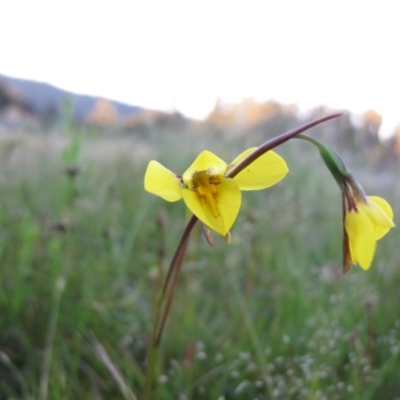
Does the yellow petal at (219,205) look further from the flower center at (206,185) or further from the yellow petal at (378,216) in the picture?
the yellow petal at (378,216)

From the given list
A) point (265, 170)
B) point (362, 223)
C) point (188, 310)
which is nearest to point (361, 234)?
point (362, 223)

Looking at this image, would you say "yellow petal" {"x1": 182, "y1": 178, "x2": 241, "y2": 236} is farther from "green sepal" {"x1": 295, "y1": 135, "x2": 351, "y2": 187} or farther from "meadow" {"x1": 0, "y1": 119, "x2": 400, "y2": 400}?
"meadow" {"x1": 0, "y1": 119, "x2": 400, "y2": 400}

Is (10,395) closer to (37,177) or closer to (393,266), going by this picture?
(393,266)

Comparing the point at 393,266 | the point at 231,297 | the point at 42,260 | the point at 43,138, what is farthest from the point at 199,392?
the point at 43,138

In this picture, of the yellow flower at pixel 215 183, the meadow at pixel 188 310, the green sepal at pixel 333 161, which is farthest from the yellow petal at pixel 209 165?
the meadow at pixel 188 310

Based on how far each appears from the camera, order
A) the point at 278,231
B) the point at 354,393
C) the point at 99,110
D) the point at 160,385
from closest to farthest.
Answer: the point at 354,393
the point at 160,385
the point at 278,231
the point at 99,110

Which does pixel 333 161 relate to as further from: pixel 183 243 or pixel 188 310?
pixel 188 310

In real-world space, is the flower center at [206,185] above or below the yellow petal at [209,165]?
below

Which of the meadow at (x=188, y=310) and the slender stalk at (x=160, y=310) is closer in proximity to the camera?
the slender stalk at (x=160, y=310)
